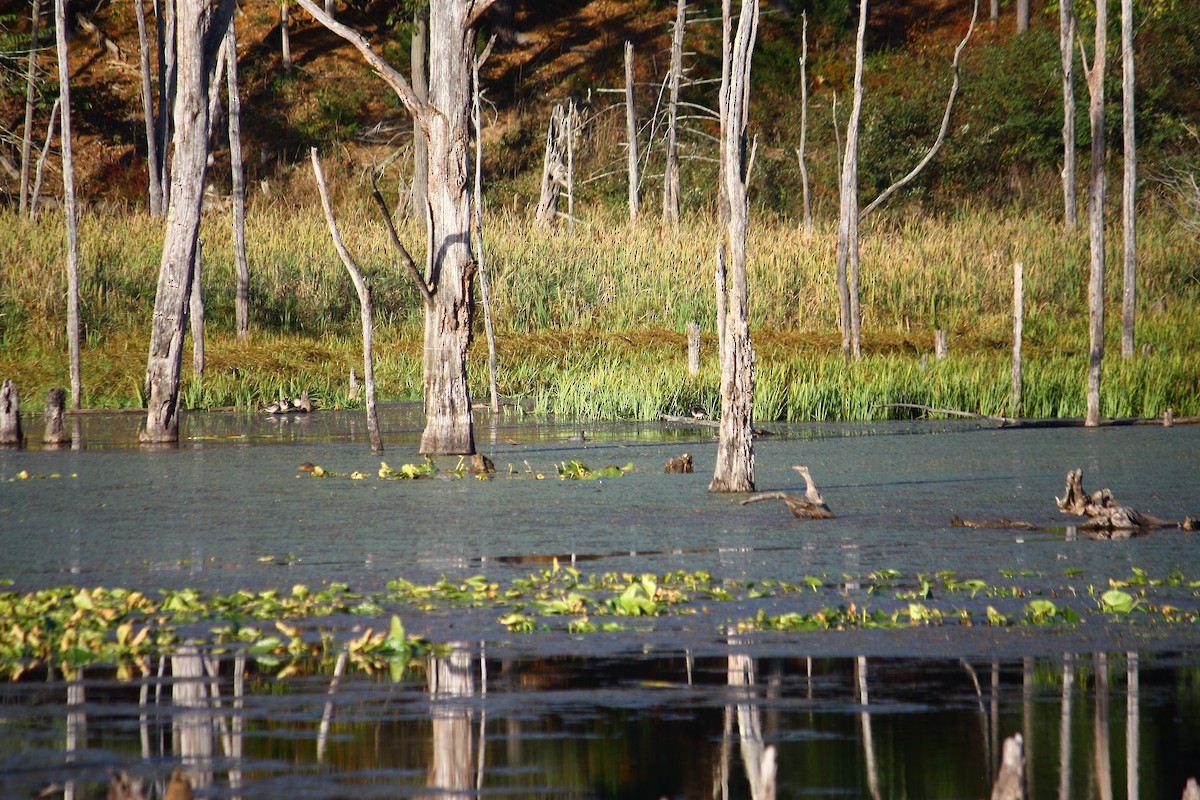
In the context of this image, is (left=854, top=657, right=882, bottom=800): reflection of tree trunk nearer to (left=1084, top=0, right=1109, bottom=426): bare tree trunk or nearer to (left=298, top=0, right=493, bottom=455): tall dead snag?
(left=298, top=0, right=493, bottom=455): tall dead snag

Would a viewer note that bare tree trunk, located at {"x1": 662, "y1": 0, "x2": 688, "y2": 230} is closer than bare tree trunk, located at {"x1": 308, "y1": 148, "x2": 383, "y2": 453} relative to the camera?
No

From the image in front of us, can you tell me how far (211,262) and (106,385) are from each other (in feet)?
17.6

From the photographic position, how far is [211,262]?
88.9ft

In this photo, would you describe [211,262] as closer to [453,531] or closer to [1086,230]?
[1086,230]

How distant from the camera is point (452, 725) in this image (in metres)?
5.13

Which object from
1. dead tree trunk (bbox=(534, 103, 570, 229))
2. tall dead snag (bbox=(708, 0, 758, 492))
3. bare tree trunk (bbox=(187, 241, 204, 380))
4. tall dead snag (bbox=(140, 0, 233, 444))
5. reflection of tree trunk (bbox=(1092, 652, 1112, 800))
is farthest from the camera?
dead tree trunk (bbox=(534, 103, 570, 229))

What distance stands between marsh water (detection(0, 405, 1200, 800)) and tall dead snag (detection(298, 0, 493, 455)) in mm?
1153

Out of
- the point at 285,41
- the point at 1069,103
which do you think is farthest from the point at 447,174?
the point at 285,41

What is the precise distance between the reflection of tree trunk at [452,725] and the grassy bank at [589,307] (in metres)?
13.5

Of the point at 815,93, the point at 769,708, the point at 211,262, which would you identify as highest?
the point at 815,93

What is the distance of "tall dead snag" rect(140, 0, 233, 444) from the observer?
1495cm

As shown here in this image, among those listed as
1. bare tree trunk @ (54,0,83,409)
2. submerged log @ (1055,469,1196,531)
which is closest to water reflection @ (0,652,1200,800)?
submerged log @ (1055,469,1196,531)

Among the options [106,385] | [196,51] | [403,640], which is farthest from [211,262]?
[403,640]

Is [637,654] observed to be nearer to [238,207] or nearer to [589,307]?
[238,207]
